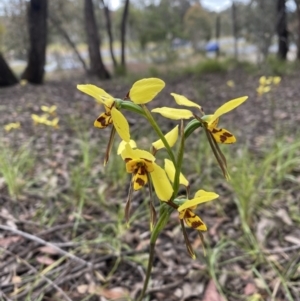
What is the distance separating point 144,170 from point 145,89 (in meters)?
0.16

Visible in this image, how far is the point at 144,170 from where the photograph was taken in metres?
0.76

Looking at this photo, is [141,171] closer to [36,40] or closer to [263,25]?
[36,40]

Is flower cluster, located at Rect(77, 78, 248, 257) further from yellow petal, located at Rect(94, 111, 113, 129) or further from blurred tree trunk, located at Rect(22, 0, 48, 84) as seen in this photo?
blurred tree trunk, located at Rect(22, 0, 48, 84)

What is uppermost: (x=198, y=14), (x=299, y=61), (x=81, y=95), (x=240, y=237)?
(x=240, y=237)

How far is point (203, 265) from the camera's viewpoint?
5.05 ft

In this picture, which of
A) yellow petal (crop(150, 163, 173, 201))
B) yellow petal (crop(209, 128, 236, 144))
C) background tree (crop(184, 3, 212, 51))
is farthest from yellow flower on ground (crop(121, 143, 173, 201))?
background tree (crop(184, 3, 212, 51))

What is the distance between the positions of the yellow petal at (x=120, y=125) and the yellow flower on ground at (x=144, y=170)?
0.03 metres

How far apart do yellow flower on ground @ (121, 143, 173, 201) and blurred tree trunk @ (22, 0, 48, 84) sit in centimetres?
608

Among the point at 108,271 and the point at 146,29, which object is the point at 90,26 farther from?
the point at 146,29

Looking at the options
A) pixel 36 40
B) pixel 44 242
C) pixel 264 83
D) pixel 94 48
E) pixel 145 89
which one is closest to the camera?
pixel 145 89

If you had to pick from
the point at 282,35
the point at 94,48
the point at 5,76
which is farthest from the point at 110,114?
the point at 282,35

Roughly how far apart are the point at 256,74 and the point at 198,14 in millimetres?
15083

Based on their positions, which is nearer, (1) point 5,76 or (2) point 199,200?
(2) point 199,200

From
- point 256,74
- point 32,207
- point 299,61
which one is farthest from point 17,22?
point 32,207
